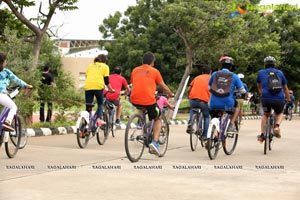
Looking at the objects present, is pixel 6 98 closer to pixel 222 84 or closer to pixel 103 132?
pixel 222 84

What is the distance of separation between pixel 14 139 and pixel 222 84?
11.9 ft

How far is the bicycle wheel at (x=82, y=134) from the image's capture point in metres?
11.2

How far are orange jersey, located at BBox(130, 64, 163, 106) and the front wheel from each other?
1.90 m

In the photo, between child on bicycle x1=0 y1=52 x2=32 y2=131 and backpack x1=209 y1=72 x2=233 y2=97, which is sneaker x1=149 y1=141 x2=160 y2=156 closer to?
backpack x1=209 y1=72 x2=233 y2=97

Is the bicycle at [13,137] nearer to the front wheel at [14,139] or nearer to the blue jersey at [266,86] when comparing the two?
the front wheel at [14,139]

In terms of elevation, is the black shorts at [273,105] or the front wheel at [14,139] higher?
the black shorts at [273,105]

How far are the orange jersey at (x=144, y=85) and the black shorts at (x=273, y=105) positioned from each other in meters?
2.91

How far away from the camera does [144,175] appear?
7.87 m

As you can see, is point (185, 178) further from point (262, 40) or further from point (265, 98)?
point (262, 40)

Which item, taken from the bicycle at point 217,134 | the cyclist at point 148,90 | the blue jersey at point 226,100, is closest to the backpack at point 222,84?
the blue jersey at point 226,100

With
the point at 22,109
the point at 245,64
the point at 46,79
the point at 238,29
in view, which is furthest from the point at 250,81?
the point at 22,109

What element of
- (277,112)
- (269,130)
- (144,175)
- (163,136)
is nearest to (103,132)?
(163,136)

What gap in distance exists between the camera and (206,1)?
28.0m

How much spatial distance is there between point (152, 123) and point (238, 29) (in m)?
18.7
